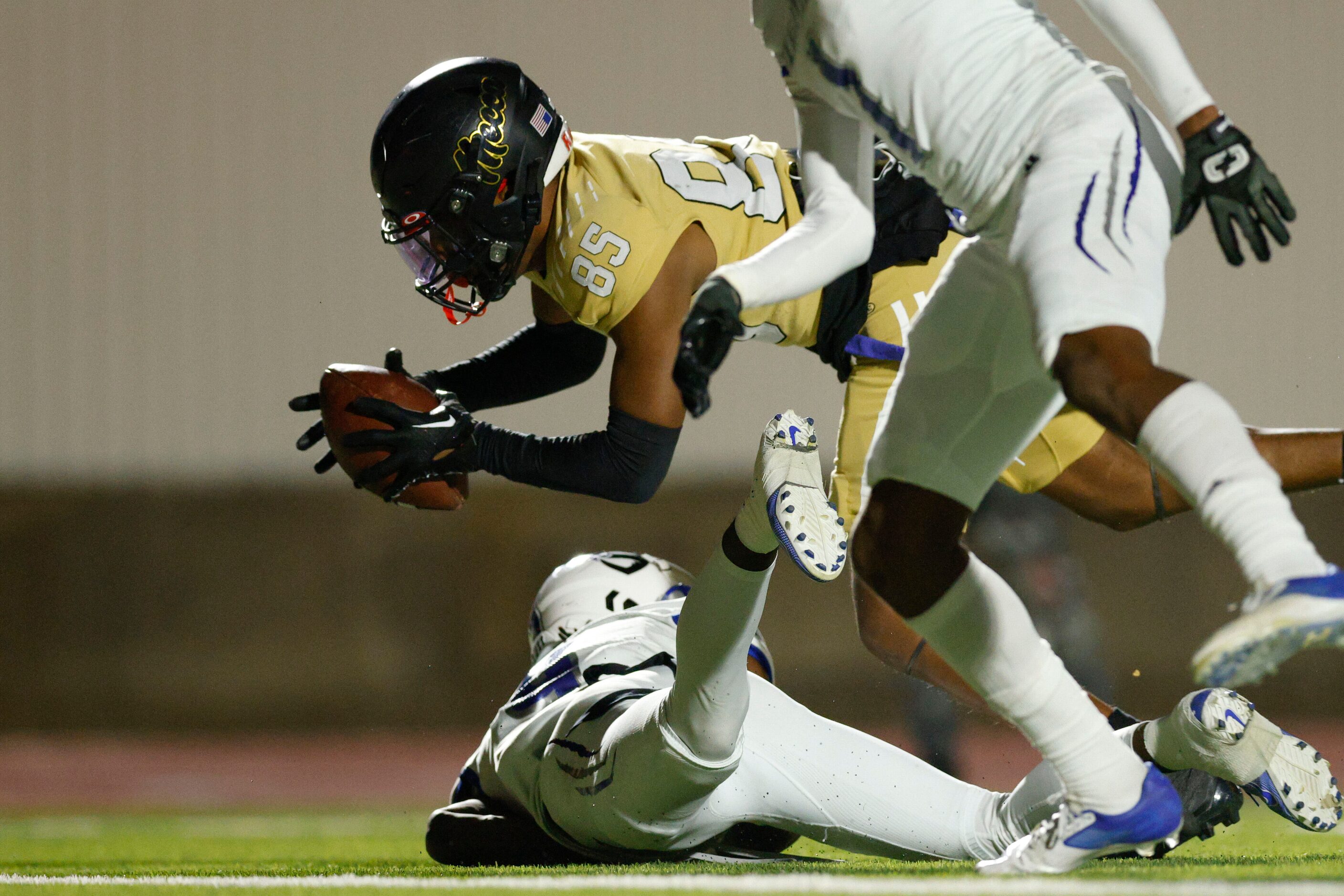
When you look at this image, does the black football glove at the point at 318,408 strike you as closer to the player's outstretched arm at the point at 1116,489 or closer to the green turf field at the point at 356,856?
the green turf field at the point at 356,856

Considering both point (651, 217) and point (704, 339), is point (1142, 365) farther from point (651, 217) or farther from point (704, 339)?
point (651, 217)

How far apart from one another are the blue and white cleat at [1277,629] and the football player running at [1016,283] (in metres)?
0.04

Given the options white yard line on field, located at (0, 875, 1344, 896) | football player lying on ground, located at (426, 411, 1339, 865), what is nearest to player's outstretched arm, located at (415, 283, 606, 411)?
football player lying on ground, located at (426, 411, 1339, 865)

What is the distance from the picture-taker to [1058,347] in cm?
131

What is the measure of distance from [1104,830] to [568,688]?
97 cm

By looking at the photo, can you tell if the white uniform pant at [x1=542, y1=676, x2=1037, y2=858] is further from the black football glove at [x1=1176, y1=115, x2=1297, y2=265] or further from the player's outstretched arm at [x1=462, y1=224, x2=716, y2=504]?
the black football glove at [x1=1176, y1=115, x2=1297, y2=265]

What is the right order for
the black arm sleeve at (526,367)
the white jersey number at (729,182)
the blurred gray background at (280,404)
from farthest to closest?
the blurred gray background at (280,404), the black arm sleeve at (526,367), the white jersey number at (729,182)

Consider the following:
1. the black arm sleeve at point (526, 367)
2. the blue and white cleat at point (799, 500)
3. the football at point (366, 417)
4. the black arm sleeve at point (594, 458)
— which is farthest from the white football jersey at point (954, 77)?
the black arm sleeve at point (526, 367)

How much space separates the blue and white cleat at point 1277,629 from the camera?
1095 millimetres

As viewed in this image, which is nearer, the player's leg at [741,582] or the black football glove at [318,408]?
the player's leg at [741,582]

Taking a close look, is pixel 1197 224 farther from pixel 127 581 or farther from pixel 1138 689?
pixel 127 581

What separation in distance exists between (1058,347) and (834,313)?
107 cm

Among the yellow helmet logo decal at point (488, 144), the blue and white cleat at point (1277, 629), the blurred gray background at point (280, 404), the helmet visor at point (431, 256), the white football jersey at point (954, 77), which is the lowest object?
the blurred gray background at point (280, 404)

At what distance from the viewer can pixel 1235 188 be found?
140 centimetres
